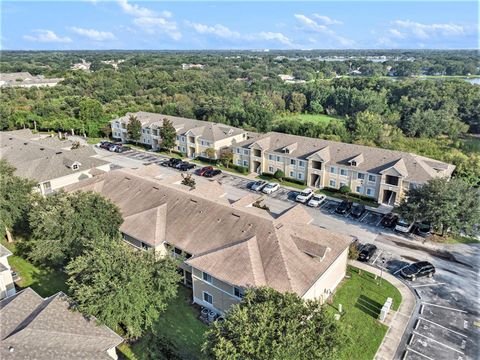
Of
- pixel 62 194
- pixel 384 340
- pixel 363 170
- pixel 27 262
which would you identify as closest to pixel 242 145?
pixel 363 170

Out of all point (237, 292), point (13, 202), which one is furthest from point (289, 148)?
point (13, 202)

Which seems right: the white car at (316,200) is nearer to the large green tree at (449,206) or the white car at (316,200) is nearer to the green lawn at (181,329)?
the large green tree at (449,206)

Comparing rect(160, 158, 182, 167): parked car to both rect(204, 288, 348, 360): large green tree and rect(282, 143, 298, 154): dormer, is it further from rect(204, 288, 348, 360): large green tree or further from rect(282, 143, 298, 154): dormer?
rect(204, 288, 348, 360): large green tree

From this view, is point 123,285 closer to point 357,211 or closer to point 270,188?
point 357,211

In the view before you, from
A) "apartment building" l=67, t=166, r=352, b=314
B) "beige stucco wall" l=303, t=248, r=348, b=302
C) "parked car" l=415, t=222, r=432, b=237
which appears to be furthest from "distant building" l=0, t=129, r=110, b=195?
"parked car" l=415, t=222, r=432, b=237

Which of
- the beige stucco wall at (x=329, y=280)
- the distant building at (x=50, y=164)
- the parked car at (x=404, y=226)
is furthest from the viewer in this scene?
the distant building at (x=50, y=164)

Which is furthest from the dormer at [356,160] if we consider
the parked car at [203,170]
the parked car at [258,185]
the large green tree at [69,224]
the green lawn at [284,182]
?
the large green tree at [69,224]
